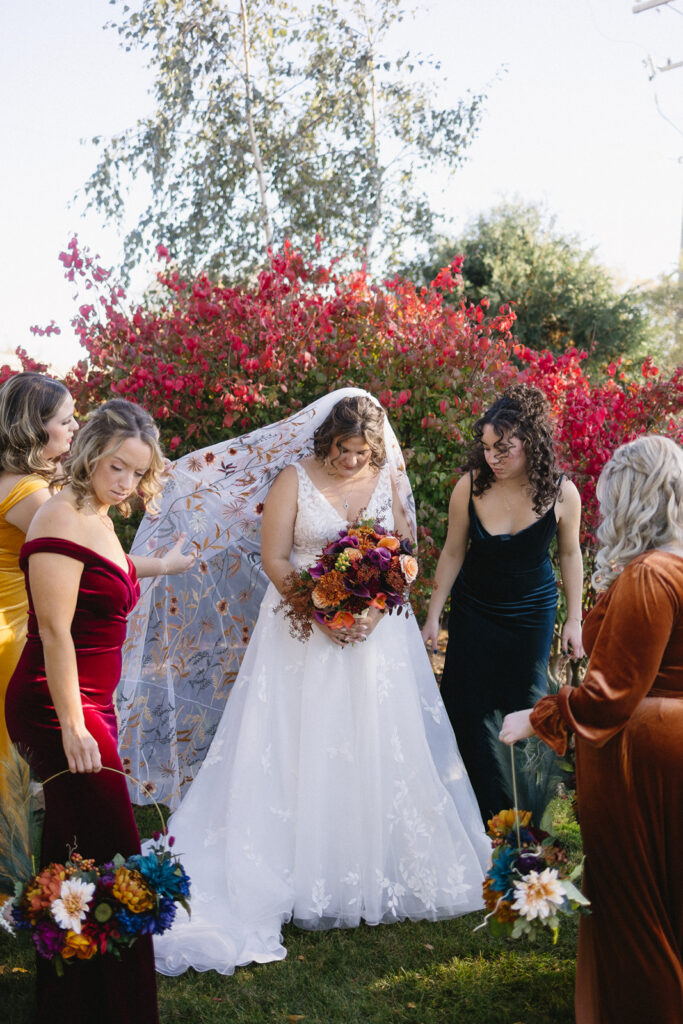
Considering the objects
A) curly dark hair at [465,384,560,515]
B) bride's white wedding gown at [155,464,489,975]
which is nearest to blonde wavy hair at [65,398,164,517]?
bride's white wedding gown at [155,464,489,975]

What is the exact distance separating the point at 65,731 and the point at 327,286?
4030 mm

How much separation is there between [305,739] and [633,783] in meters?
1.78

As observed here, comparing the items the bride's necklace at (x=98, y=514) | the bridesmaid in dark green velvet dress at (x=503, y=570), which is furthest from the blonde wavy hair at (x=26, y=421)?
the bridesmaid in dark green velvet dress at (x=503, y=570)

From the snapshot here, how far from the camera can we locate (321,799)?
3793 mm

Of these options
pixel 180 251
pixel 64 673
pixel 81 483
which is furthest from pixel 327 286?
pixel 180 251

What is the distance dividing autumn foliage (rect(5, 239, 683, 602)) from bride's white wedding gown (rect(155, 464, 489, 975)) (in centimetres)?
141

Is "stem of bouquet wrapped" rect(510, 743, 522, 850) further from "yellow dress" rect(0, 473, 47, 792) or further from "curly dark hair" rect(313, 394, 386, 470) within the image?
"yellow dress" rect(0, 473, 47, 792)

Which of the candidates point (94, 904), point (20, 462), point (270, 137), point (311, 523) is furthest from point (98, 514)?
point (270, 137)

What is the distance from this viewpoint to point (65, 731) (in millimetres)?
2547

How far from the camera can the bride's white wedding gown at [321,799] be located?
3734mm

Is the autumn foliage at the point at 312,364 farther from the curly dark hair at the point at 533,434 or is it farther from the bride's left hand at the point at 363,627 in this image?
the bride's left hand at the point at 363,627

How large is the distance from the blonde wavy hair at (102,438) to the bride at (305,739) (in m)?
1.29

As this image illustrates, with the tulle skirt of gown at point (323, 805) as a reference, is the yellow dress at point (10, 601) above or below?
above

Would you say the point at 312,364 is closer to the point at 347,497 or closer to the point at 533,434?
the point at 347,497
